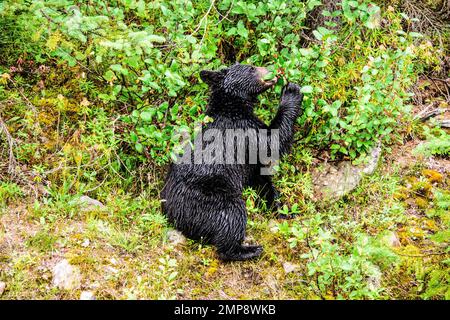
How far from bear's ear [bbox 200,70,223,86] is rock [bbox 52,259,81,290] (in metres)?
2.46

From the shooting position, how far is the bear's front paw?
5.08m

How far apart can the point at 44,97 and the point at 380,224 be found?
447cm

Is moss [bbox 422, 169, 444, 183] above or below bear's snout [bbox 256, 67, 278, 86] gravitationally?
below

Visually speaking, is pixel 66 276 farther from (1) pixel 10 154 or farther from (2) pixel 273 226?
(2) pixel 273 226

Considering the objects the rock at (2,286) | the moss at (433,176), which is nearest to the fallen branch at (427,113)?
the moss at (433,176)

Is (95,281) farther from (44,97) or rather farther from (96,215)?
(44,97)

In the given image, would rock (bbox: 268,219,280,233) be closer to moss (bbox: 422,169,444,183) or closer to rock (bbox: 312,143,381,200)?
rock (bbox: 312,143,381,200)

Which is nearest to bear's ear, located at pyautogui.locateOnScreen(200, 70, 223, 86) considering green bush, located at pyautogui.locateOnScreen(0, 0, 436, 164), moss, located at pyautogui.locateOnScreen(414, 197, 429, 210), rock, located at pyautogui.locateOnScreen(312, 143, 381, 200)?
green bush, located at pyautogui.locateOnScreen(0, 0, 436, 164)

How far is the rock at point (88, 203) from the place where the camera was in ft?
15.0

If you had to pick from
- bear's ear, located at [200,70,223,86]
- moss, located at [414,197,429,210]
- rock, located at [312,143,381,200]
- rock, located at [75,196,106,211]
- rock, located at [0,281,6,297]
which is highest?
bear's ear, located at [200,70,223,86]

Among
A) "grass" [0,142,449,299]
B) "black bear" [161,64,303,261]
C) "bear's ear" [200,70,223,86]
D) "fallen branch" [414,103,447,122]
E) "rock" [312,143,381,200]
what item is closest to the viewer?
"grass" [0,142,449,299]

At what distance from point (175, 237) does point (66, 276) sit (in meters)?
1.21
